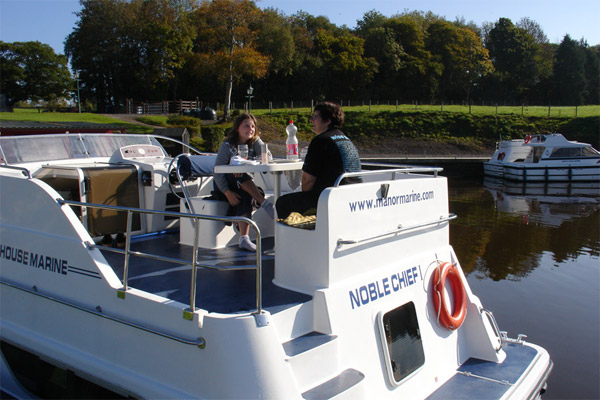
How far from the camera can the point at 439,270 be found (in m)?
4.46

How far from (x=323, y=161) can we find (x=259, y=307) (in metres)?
1.47

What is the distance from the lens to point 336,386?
3.24 m

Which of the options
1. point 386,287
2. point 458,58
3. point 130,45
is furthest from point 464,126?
point 386,287

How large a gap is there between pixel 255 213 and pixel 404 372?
2598 mm

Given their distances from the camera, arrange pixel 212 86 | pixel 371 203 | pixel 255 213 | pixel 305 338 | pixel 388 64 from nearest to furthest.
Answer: pixel 305 338 < pixel 371 203 < pixel 255 213 < pixel 212 86 < pixel 388 64

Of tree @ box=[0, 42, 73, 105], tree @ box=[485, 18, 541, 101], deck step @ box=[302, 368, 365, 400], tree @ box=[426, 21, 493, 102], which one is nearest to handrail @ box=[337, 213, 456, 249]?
deck step @ box=[302, 368, 365, 400]

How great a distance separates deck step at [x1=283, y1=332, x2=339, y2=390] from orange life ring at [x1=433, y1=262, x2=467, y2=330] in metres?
1.40

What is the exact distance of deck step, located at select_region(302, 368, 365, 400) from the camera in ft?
10.3

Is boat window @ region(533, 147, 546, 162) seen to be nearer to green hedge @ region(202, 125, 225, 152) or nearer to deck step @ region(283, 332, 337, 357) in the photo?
green hedge @ region(202, 125, 225, 152)

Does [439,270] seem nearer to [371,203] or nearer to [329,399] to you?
[371,203]

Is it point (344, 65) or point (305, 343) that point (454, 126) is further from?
point (305, 343)

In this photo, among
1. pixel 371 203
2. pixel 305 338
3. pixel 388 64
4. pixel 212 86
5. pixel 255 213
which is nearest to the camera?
pixel 305 338

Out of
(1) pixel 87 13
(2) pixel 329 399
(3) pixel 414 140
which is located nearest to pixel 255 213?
(2) pixel 329 399

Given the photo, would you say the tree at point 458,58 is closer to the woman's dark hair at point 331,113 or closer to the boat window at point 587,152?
the boat window at point 587,152
